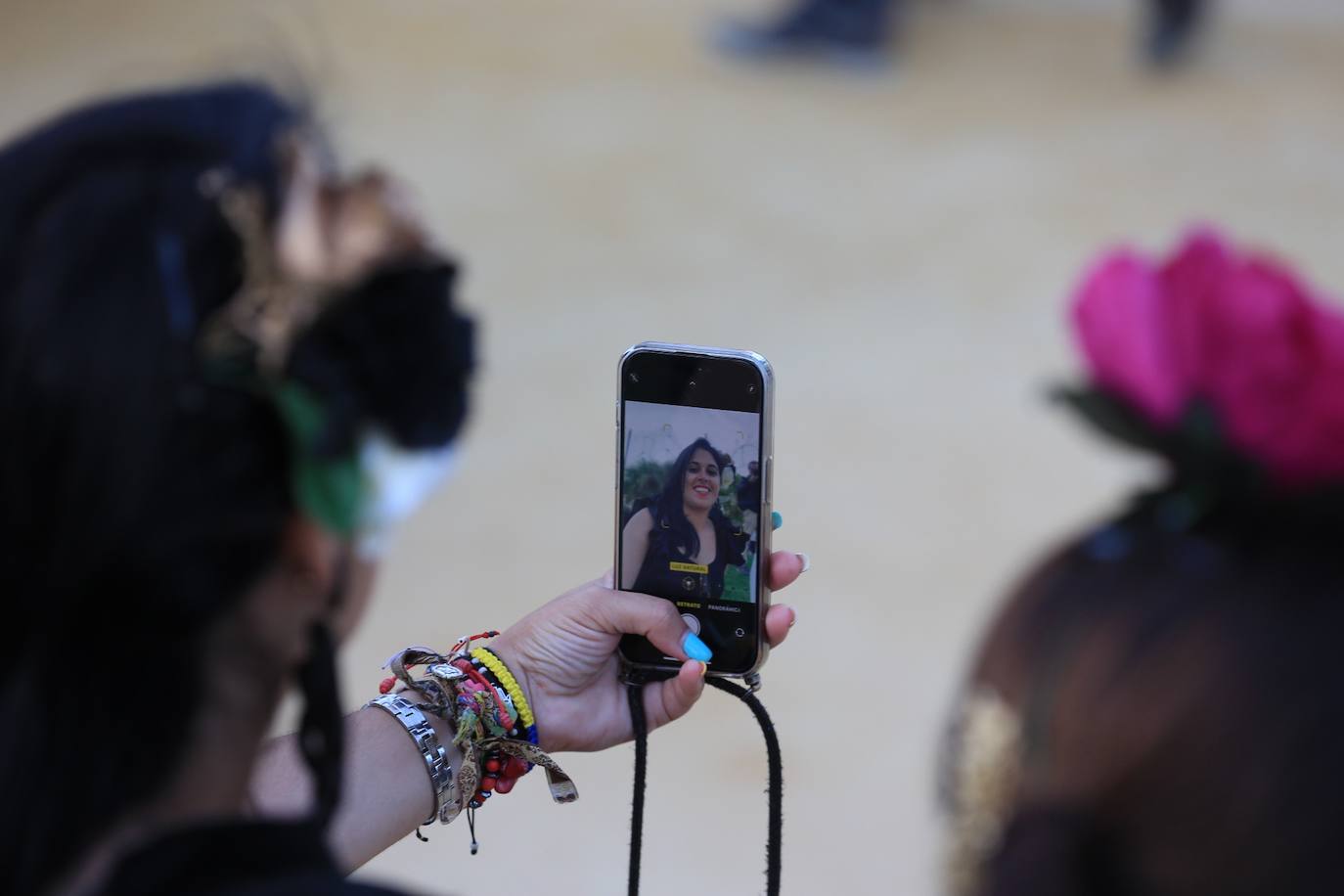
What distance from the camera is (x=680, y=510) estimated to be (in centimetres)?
98

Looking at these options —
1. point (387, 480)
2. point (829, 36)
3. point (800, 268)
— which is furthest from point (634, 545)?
point (829, 36)

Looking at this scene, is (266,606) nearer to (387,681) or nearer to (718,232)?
(387,681)

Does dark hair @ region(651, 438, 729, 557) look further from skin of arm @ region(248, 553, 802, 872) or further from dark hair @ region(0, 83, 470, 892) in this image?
dark hair @ region(0, 83, 470, 892)

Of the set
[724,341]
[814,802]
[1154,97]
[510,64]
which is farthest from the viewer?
[510,64]

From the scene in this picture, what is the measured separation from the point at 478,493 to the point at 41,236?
180 centimetres

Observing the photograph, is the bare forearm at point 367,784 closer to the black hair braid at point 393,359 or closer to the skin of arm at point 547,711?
the skin of arm at point 547,711

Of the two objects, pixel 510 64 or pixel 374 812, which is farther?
pixel 510 64

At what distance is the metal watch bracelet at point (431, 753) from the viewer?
3.21 feet

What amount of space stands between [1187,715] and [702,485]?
0.48 metres

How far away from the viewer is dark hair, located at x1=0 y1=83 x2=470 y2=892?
59 centimetres

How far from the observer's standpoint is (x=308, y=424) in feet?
2.00

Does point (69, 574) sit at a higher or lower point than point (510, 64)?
lower

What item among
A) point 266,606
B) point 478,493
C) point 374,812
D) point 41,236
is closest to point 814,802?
point 478,493

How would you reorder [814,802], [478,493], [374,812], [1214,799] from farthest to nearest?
[478,493] → [814,802] → [374,812] → [1214,799]
